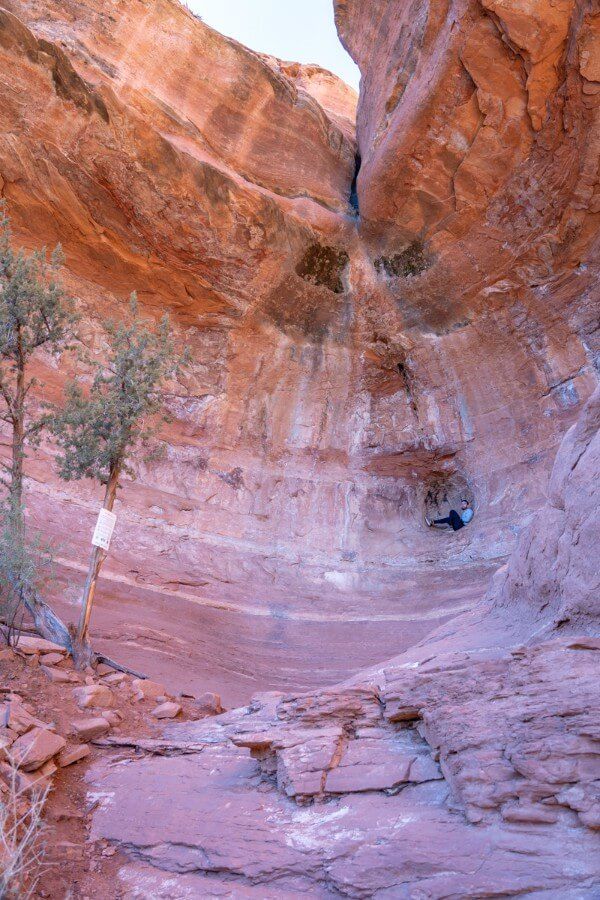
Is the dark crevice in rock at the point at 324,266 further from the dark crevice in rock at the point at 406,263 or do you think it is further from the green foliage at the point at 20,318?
the green foliage at the point at 20,318

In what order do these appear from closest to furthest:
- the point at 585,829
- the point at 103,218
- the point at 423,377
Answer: the point at 585,829 → the point at 103,218 → the point at 423,377

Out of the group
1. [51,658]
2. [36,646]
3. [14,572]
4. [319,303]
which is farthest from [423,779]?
[319,303]

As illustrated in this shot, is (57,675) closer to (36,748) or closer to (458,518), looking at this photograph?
(36,748)

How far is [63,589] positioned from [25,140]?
862 cm

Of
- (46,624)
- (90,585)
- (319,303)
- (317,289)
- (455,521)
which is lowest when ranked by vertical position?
(46,624)

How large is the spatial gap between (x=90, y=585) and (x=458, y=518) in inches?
340

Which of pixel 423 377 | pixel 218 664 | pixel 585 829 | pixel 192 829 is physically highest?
pixel 423 377

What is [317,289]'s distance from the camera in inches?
581

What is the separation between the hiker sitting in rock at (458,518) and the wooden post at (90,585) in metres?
8.24

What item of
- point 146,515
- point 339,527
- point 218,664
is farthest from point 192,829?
point 339,527

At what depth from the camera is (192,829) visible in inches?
156

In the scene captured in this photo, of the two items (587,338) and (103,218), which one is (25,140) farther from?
(587,338)

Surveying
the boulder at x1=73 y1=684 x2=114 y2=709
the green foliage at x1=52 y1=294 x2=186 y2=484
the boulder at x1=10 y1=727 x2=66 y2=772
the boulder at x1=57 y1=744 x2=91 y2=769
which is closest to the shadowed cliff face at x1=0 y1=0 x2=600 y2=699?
the green foliage at x1=52 y1=294 x2=186 y2=484

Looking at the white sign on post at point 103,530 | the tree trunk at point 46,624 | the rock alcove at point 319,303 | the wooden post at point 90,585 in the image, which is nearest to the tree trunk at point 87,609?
the wooden post at point 90,585
